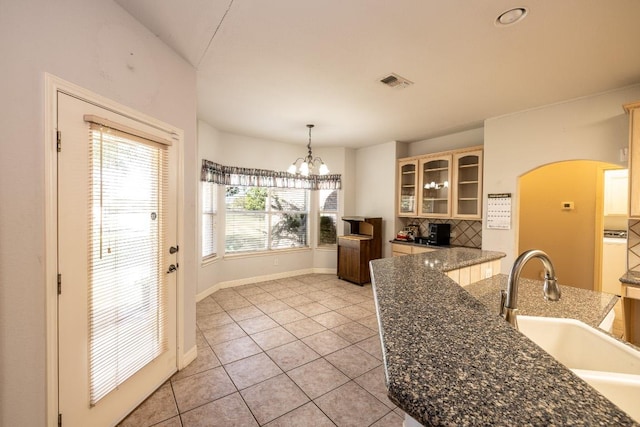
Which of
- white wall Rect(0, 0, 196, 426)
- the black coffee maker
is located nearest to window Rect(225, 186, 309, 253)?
the black coffee maker

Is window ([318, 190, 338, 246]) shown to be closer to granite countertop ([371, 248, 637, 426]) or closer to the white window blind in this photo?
the white window blind

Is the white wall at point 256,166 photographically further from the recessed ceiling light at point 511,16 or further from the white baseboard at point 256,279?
the recessed ceiling light at point 511,16

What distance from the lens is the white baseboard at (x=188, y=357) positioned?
226cm

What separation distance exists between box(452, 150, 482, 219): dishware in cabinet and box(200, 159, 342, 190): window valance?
7.05ft

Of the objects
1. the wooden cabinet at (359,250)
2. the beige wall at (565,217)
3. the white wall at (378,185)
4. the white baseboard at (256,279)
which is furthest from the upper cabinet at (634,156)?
the white baseboard at (256,279)

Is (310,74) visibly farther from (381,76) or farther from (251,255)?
(251,255)

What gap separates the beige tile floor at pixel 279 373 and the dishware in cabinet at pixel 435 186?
1.99 m

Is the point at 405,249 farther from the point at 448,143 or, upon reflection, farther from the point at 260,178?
the point at 260,178

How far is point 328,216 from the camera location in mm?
5609

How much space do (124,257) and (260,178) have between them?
10.6 feet

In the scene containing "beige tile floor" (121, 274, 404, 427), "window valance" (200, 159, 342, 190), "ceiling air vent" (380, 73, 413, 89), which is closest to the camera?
"beige tile floor" (121, 274, 404, 427)

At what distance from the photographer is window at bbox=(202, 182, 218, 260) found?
410cm

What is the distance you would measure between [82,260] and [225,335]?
1787mm

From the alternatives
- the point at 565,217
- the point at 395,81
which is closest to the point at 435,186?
the point at 565,217
